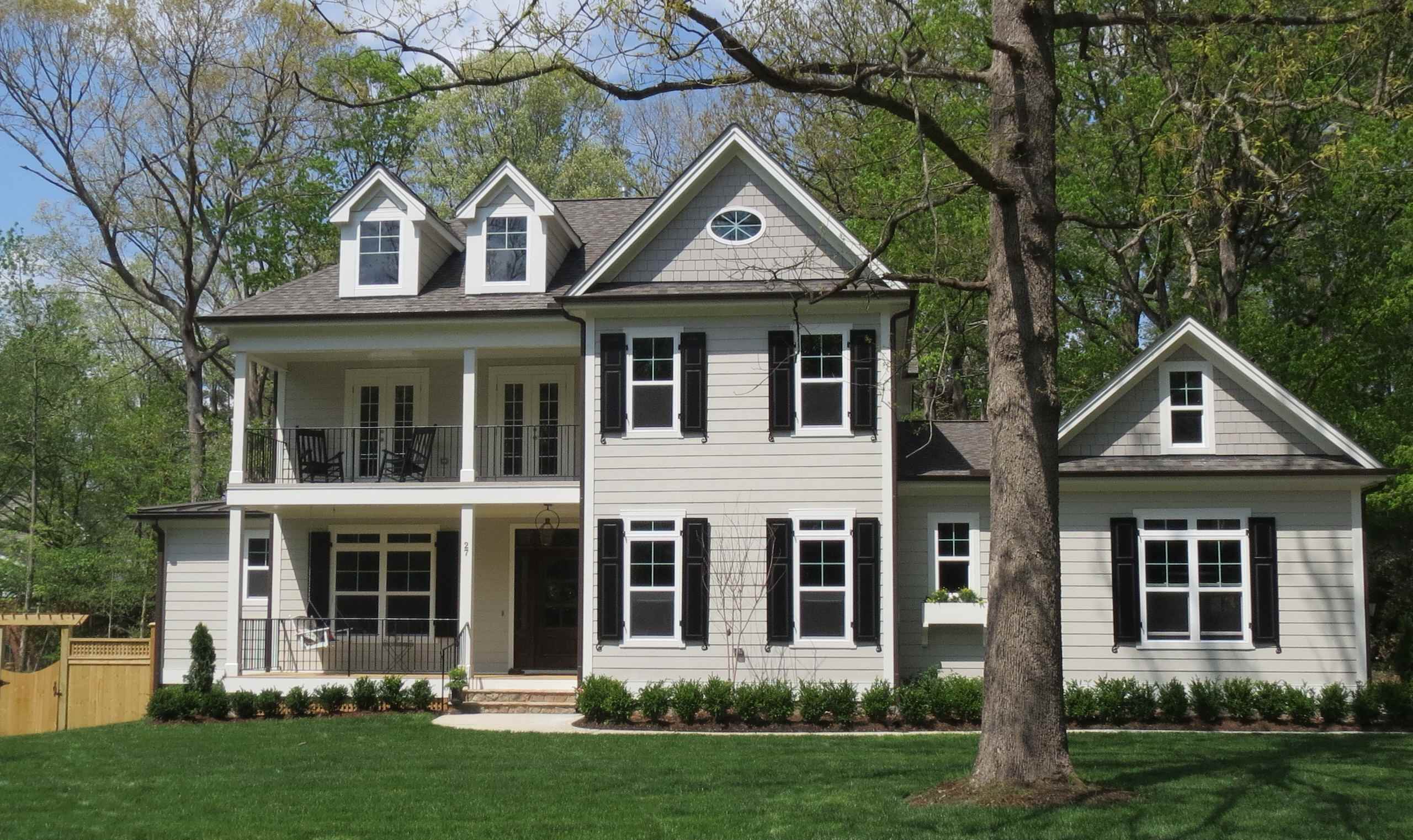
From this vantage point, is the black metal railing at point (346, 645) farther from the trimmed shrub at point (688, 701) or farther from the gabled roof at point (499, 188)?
the gabled roof at point (499, 188)

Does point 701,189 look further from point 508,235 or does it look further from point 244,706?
point 244,706

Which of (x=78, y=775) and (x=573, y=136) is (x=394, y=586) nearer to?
(x=78, y=775)

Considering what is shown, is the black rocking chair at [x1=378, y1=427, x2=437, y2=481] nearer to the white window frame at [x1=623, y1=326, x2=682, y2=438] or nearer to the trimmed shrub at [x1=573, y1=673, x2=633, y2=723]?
the white window frame at [x1=623, y1=326, x2=682, y2=438]

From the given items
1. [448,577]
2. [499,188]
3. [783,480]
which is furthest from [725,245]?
[448,577]

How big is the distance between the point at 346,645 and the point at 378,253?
6.46 meters

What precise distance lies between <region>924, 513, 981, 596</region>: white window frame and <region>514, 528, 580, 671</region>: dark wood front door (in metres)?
5.92

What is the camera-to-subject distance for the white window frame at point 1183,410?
1844 cm

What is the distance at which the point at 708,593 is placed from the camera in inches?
716

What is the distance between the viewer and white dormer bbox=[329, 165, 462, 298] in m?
20.3

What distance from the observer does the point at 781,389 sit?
60.4 ft

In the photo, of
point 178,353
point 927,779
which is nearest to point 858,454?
point 927,779

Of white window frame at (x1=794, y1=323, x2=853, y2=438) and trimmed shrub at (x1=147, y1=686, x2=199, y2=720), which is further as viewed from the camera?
white window frame at (x1=794, y1=323, x2=853, y2=438)

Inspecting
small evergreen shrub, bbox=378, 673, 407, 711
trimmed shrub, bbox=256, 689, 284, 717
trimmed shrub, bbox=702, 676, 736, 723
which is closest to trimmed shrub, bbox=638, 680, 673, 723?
A: trimmed shrub, bbox=702, 676, 736, 723

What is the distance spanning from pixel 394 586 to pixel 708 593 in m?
6.20
